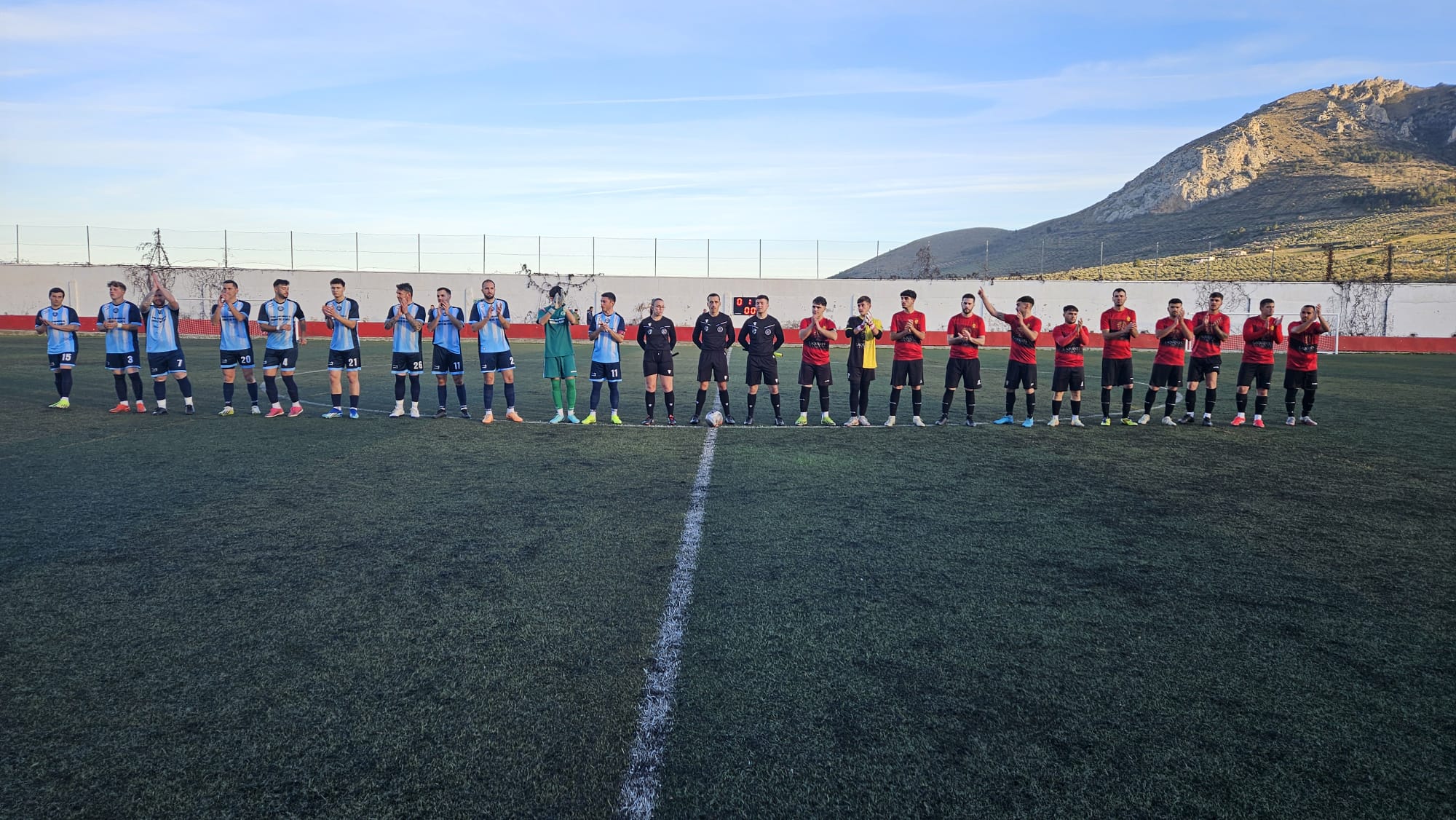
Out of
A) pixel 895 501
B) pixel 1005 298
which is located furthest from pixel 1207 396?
pixel 1005 298

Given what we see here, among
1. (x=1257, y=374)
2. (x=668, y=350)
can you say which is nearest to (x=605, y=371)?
(x=668, y=350)

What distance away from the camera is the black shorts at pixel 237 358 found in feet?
39.7

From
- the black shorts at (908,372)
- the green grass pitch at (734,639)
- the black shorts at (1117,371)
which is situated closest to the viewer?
the green grass pitch at (734,639)

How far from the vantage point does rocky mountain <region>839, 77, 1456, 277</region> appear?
75.2m

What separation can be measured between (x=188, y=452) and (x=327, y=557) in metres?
4.96

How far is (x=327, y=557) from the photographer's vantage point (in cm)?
540

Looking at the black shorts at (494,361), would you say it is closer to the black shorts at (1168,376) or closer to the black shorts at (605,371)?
the black shorts at (605,371)

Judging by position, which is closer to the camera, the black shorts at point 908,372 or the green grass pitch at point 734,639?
the green grass pitch at point 734,639

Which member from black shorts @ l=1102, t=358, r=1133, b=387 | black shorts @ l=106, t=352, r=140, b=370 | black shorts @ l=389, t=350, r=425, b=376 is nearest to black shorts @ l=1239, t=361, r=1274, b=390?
black shorts @ l=1102, t=358, r=1133, b=387

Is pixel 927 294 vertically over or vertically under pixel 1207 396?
over

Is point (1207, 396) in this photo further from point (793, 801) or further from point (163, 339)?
point (163, 339)

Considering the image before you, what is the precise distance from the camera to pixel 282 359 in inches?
475

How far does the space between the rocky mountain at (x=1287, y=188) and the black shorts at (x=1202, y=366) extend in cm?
5799

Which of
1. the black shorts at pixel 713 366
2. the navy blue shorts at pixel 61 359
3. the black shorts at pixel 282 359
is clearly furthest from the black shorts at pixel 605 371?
the navy blue shorts at pixel 61 359
